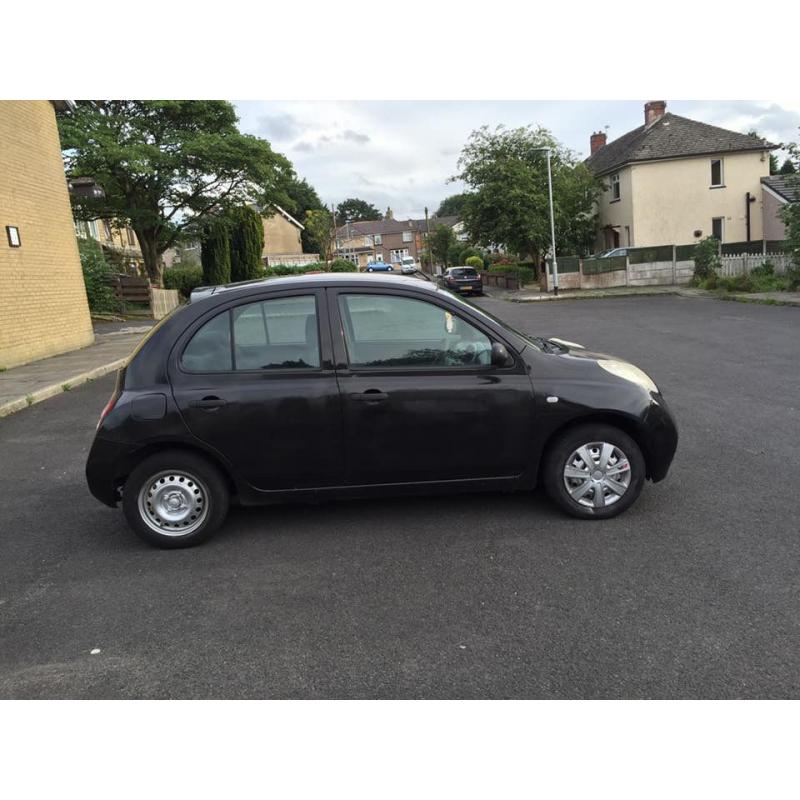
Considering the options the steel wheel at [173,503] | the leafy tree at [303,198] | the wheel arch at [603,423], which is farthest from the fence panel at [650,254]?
the leafy tree at [303,198]

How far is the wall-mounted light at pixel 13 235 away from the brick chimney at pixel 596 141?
4475cm

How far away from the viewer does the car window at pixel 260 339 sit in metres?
4.22

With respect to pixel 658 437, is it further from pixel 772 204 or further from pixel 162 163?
pixel 772 204

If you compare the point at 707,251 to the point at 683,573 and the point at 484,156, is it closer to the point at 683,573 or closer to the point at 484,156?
the point at 484,156

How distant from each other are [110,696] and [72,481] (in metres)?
3.57

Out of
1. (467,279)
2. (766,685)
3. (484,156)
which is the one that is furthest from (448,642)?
(484,156)

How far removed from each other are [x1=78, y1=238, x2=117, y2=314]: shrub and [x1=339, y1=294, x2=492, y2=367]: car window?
888 inches

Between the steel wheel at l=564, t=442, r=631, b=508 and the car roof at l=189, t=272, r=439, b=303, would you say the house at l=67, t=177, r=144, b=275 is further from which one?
the steel wheel at l=564, t=442, r=631, b=508

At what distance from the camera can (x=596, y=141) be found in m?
49.8

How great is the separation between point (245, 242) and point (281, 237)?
36311 mm

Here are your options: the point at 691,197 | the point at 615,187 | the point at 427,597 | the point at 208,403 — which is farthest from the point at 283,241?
the point at 427,597

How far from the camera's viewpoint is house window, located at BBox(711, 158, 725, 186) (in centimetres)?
3578

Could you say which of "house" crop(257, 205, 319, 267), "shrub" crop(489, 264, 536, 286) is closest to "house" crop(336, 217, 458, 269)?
"house" crop(257, 205, 319, 267)

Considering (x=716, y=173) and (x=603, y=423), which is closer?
(x=603, y=423)
